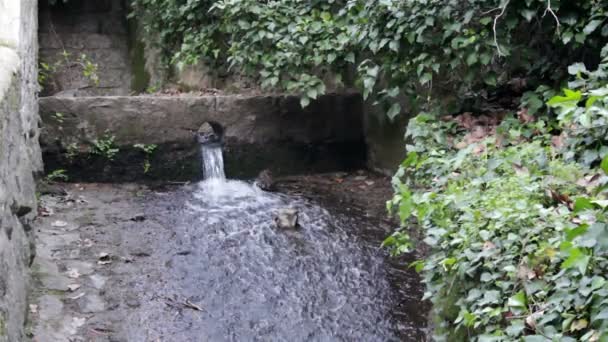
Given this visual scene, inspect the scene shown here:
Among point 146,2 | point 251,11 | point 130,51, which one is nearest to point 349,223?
point 251,11

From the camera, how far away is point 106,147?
20.9 feet

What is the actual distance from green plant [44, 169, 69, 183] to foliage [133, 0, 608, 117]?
181 centimetres

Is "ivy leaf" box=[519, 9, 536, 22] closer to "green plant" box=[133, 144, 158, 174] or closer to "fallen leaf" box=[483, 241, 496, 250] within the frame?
"fallen leaf" box=[483, 241, 496, 250]

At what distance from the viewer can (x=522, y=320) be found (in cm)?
192

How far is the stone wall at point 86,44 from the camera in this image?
9711mm

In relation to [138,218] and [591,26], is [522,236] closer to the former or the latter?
[591,26]

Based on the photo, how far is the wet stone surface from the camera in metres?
3.77

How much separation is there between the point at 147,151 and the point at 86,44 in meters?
4.33

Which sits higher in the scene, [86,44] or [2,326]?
[86,44]

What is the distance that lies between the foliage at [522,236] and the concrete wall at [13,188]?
174 cm

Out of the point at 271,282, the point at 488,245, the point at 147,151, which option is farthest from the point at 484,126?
the point at 147,151

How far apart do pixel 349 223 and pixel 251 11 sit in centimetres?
246

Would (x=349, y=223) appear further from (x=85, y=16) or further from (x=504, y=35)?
(x=85, y=16)

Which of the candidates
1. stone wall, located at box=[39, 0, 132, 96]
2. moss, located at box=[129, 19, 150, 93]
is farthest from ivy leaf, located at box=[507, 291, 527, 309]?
stone wall, located at box=[39, 0, 132, 96]
